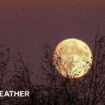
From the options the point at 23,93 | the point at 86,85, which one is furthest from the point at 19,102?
the point at 86,85

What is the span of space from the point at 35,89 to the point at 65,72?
88 cm

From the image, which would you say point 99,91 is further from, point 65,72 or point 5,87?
point 5,87

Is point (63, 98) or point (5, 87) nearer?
point (63, 98)

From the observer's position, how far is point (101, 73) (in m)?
18.8

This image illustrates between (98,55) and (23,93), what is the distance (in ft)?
6.90

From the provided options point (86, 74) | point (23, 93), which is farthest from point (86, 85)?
point (23, 93)

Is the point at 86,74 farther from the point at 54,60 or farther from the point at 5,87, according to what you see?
the point at 5,87

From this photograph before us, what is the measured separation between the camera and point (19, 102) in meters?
19.4

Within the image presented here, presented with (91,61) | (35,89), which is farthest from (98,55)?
(35,89)

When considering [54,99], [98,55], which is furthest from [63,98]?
[98,55]

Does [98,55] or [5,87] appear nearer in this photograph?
[98,55]

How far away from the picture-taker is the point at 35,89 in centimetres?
1898

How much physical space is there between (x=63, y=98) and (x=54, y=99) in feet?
0.81

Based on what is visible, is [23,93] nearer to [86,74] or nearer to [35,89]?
[35,89]
